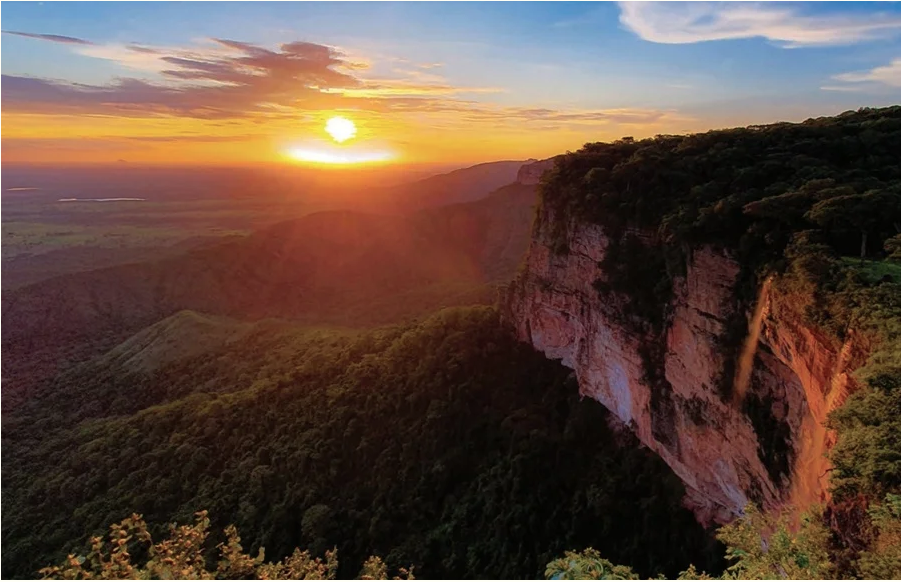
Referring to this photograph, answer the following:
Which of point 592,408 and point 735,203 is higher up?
point 735,203

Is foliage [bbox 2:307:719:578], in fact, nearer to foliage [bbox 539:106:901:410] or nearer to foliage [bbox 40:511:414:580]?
foliage [bbox 539:106:901:410]

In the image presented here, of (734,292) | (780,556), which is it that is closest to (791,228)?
(734,292)

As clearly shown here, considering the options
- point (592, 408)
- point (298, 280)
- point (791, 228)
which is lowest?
point (298, 280)

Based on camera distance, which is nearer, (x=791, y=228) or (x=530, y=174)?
(x=791, y=228)

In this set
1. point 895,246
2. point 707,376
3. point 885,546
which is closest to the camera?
point 885,546

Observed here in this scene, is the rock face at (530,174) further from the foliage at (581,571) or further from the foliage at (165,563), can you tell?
the foliage at (165,563)

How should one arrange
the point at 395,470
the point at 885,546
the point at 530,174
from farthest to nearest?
the point at 530,174 → the point at 395,470 → the point at 885,546

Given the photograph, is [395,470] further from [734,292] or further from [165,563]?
[165,563]
